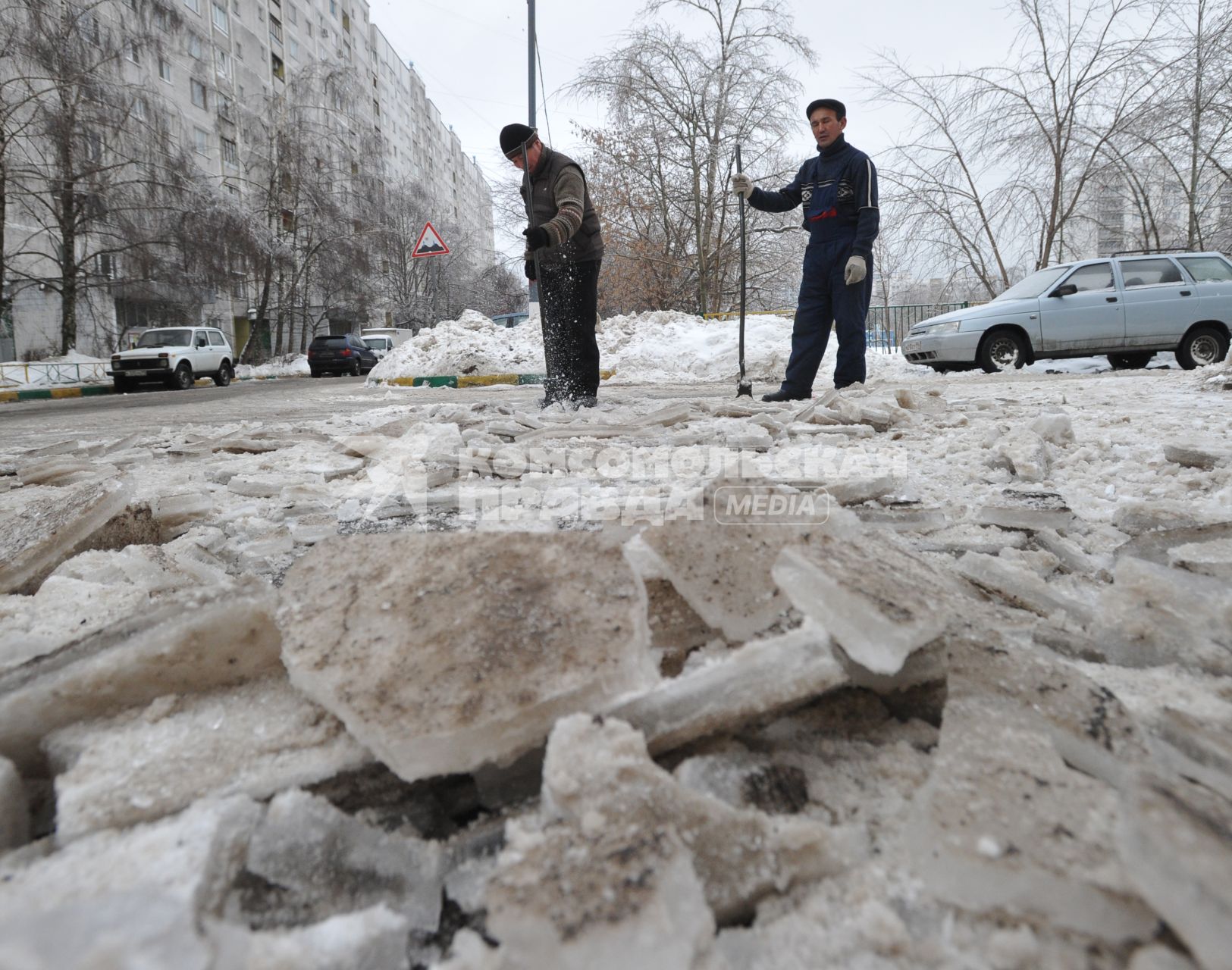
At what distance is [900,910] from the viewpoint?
666 millimetres

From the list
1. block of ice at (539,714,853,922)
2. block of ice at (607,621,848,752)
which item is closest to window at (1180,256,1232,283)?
block of ice at (607,621,848,752)

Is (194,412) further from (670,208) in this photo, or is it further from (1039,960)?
(670,208)

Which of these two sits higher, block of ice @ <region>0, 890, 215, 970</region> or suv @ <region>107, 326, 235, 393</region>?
suv @ <region>107, 326, 235, 393</region>

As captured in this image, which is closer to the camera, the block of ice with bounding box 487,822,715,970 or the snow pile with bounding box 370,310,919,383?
the block of ice with bounding box 487,822,715,970

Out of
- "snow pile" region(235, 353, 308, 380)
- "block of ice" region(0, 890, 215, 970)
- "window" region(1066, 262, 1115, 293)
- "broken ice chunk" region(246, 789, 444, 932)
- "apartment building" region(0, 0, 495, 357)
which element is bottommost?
"broken ice chunk" region(246, 789, 444, 932)

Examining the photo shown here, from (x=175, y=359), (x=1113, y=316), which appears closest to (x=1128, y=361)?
(x=1113, y=316)

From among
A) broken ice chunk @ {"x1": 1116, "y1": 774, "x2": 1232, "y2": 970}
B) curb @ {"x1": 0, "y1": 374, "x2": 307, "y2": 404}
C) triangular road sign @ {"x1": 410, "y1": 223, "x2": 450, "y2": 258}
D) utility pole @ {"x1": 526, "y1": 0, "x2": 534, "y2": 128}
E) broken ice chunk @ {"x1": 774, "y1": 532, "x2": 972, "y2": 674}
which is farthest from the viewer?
triangular road sign @ {"x1": 410, "y1": 223, "x2": 450, "y2": 258}

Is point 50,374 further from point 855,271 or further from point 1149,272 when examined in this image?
point 1149,272

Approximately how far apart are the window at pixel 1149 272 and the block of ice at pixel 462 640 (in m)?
10.6

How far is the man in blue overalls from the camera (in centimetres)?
477

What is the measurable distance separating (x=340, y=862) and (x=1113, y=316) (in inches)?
425

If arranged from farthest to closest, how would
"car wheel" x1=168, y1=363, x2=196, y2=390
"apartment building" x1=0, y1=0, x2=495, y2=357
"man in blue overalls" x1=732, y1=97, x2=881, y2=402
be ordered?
"apartment building" x1=0, y1=0, x2=495, y2=357 < "car wheel" x1=168, y1=363, x2=196, y2=390 < "man in blue overalls" x1=732, y1=97, x2=881, y2=402

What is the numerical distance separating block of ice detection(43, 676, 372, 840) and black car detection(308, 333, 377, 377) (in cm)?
2263

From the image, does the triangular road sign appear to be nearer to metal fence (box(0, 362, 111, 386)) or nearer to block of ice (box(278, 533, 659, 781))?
metal fence (box(0, 362, 111, 386))
